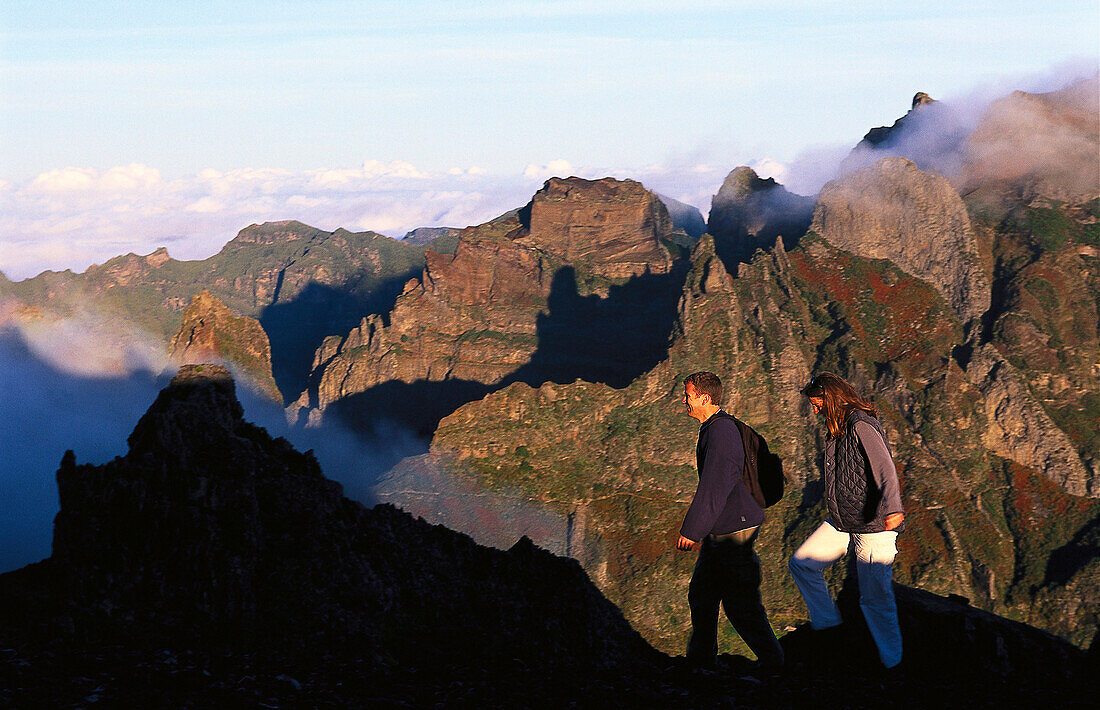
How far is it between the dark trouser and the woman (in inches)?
41.1

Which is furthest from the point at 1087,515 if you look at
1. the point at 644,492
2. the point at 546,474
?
the point at 546,474

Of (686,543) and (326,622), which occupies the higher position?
(686,543)

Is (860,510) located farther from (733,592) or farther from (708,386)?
(708,386)

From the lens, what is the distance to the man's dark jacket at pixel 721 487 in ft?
54.9

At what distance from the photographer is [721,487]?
16.8m

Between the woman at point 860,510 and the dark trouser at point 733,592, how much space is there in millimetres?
1045

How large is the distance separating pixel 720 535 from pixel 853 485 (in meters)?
2.67

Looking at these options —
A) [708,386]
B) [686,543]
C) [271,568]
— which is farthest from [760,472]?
[271,568]

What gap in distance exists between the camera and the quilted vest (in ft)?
55.7

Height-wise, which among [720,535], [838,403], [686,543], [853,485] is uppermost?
[838,403]

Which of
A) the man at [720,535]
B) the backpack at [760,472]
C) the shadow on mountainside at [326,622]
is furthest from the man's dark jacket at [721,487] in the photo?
the shadow on mountainside at [326,622]

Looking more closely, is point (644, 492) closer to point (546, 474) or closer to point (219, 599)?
point (546, 474)

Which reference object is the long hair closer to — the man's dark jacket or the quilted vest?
the quilted vest

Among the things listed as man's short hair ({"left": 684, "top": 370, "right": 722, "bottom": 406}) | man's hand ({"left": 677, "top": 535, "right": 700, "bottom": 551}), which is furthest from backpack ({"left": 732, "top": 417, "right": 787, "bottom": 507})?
man's hand ({"left": 677, "top": 535, "right": 700, "bottom": 551})
